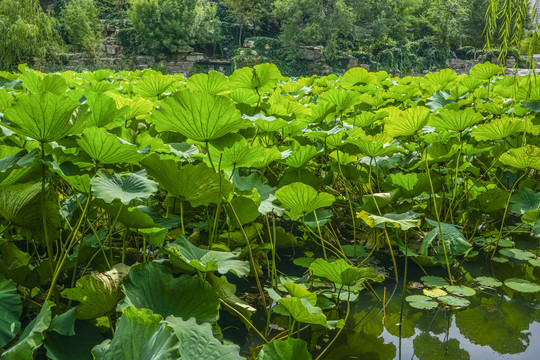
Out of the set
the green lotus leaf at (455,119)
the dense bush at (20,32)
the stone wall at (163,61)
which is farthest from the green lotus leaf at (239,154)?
the stone wall at (163,61)

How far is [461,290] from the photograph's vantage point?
837 millimetres

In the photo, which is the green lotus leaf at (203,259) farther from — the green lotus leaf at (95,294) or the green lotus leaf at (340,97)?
the green lotus leaf at (340,97)

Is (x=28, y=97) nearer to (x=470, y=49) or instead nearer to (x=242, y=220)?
(x=242, y=220)

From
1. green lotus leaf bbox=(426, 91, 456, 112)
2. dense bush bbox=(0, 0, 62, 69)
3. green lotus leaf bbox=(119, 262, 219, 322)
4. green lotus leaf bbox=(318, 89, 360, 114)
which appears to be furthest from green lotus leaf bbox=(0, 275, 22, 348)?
dense bush bbox=(0, 0, 62, 69)

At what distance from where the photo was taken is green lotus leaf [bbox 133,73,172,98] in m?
1.31

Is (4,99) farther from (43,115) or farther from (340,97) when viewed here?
(340,97)

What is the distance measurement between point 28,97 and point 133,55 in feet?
57.4

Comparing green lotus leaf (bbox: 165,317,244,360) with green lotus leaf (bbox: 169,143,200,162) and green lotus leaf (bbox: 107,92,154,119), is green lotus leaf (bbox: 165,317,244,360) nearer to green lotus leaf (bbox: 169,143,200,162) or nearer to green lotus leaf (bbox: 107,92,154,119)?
green lotus leaf (bbox: 169,143,200,162)

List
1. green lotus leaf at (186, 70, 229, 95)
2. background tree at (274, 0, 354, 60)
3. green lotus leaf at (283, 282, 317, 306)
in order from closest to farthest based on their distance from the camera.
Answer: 1. green lotus leaf at (283, 282, 317, 306)
2. green lotus leaf at (186, 70, 229, 95)
3. background tree at (274, 0, 354, 60)

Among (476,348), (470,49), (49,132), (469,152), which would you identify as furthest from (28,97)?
(470,49)

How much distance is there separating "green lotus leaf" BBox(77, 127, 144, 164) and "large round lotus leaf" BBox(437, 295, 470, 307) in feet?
1.91

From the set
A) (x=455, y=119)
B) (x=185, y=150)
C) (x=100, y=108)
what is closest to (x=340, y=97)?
(x=455, y=119)

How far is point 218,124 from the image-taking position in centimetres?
59

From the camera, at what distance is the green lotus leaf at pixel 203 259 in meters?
0.50
